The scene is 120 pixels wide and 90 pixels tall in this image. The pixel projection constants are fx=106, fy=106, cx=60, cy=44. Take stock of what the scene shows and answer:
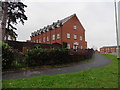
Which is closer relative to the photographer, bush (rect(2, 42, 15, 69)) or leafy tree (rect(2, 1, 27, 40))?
bush (rect(2, 42, 15, 69))

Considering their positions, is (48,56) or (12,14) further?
(12,14)

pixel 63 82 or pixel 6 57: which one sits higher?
pixel 6 57

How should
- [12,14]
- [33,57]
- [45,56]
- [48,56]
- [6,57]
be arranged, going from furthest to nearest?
[12,14], [48,56], [45,56], [33,57], [6,57]

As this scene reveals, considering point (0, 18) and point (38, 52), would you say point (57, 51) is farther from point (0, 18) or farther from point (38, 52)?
point (0, 18)

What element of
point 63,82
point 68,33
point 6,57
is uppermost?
point 68,33

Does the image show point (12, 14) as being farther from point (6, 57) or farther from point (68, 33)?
point (68, 33)

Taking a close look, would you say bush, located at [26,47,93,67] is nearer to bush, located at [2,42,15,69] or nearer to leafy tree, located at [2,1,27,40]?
bush, located at [2,42,15,69]

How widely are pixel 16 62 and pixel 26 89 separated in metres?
6.39

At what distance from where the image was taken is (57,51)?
40.2 feet

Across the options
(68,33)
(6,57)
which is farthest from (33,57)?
(68,33)

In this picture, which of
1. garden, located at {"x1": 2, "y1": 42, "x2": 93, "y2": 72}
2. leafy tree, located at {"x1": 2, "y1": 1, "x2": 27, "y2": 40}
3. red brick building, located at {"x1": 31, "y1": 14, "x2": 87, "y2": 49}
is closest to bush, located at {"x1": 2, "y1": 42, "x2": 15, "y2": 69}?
garden, located at {"x1": 2, "y1": 42, "x2": 93, "y2": 72}

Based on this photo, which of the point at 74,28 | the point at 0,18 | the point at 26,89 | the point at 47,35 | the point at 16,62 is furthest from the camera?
the point at 47,35

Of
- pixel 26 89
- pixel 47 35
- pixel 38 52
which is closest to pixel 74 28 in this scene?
pixel 47 35

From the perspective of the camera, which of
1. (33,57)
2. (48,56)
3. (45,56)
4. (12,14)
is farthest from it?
(12,14)
